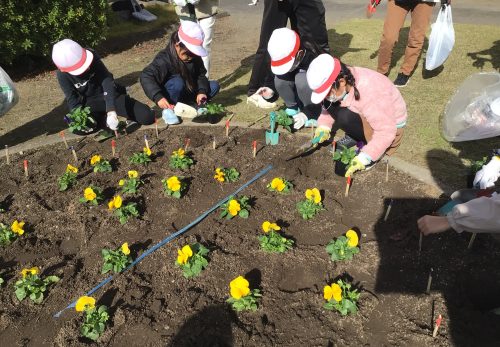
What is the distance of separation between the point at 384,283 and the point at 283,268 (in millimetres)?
672

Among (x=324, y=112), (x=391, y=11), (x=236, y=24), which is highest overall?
(x=391, y=11)

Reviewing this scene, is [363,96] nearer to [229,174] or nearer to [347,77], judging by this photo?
[347,77]

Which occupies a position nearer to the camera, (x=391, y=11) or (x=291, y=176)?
(x=291, y=176)

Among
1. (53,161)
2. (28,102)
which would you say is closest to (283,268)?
(53,161)

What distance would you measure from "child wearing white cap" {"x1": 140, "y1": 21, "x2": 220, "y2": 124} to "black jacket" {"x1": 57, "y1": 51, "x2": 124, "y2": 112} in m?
0.40

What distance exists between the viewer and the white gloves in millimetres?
2858

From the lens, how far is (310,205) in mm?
3088

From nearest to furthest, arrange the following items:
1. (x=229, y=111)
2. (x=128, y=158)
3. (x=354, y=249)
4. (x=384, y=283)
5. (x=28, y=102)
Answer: (x=384, y=283) < (x=354, y=249) < (x=128, y=158) < (x=229, y=111) < (x=28, y=102)

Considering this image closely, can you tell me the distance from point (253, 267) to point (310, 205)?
71 cm

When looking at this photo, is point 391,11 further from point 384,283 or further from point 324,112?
point 384,283

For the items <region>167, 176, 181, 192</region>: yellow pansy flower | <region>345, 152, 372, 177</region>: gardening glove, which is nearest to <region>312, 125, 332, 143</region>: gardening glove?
<region>345, 152, 372, 177</region>: gardening glove

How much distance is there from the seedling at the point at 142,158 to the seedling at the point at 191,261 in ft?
4.67

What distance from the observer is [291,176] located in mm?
3613

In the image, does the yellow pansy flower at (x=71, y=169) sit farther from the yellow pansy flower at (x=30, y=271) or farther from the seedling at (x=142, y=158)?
the yellow pansy flower at (x=30, y=271)
